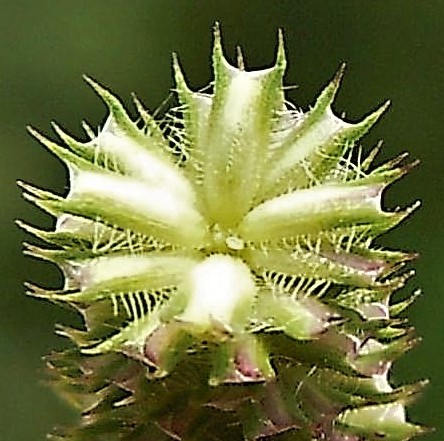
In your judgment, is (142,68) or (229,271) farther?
(142,68)

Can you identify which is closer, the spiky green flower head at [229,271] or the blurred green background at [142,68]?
the spiky green flower head at [229,271]

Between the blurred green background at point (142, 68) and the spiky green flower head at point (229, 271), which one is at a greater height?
the blurred green background at point (142, 68)

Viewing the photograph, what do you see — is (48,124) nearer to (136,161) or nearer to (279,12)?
(279,12)

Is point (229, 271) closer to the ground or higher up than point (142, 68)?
closer to the ground

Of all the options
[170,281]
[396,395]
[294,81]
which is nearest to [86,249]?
[170,281]

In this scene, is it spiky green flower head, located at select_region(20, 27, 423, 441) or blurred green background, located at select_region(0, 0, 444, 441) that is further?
blurred green background, located at select_region(0, 0, 444, 441)
